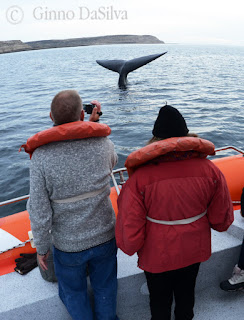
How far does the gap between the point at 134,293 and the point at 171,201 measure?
1.42 metres

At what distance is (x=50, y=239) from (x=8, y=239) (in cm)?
128

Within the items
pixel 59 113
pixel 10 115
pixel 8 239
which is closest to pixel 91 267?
pixel 59 113

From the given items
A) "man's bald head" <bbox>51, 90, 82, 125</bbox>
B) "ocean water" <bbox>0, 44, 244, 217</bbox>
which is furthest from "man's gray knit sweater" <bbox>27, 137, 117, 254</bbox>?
"ocean water" <bbox>0, 44, 244, 217</bbox>

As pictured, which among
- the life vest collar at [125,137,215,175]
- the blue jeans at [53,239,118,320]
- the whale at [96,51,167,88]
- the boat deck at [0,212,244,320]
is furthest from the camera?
the whale at [96,51,167,88]

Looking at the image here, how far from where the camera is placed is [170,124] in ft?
5.43

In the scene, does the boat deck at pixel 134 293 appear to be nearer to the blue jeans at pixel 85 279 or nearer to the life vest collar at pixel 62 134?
the blue jeans at pixel 85 279

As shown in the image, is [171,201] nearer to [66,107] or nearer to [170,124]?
[170,124]

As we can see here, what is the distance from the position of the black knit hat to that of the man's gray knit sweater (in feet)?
1.39

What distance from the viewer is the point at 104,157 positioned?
1.89 metres

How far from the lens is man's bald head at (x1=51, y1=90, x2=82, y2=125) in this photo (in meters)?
1.66

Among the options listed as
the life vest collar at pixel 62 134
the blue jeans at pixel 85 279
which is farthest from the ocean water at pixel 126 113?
the life vest collar at pixel 62 134

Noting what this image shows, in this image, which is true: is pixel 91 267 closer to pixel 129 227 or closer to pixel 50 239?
pixel 50 239

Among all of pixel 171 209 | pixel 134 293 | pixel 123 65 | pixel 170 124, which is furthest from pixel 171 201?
pixel 123 65

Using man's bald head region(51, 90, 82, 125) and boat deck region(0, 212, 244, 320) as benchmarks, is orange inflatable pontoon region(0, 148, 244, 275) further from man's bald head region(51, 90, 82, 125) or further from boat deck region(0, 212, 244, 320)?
man's bald head region(51, 90, 82, 125)
